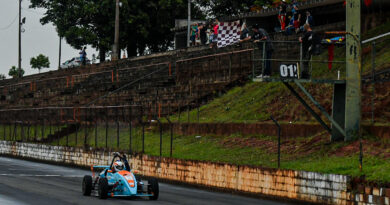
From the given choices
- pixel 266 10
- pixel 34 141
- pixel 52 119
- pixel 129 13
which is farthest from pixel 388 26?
pixel 129 13

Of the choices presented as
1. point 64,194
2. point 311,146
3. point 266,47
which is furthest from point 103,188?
point 266,47

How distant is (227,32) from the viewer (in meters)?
39.8

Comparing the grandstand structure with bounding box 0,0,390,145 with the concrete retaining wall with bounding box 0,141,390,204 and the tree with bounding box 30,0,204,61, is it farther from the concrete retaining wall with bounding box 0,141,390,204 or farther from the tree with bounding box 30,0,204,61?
the tree with bounding box 30,0,204,61

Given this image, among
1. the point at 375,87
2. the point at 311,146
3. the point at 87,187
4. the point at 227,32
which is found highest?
the point at 227,32

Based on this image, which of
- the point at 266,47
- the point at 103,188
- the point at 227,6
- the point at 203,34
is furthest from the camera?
the point at 227,6

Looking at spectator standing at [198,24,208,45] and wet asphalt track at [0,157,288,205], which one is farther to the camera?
spectator standing at [198,24,208,45]

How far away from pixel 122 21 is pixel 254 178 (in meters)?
47.1

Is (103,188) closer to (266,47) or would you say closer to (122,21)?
(266,47)

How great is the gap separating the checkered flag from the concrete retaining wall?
10.3 metres

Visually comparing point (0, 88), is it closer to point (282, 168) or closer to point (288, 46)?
point (288, 46)

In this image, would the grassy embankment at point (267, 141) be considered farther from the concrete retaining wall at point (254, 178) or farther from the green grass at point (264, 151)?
the concrete retaining wall at point (254, 178)

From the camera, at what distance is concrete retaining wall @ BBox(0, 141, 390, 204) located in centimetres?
1789

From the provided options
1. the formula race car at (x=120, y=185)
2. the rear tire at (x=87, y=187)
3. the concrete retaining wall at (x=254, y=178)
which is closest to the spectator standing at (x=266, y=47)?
the concrete retaining wall at (x=254, y=178)

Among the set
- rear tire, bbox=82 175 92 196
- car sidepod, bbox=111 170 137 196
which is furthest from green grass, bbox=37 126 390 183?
rear tire, bbox=82 175 92 196
